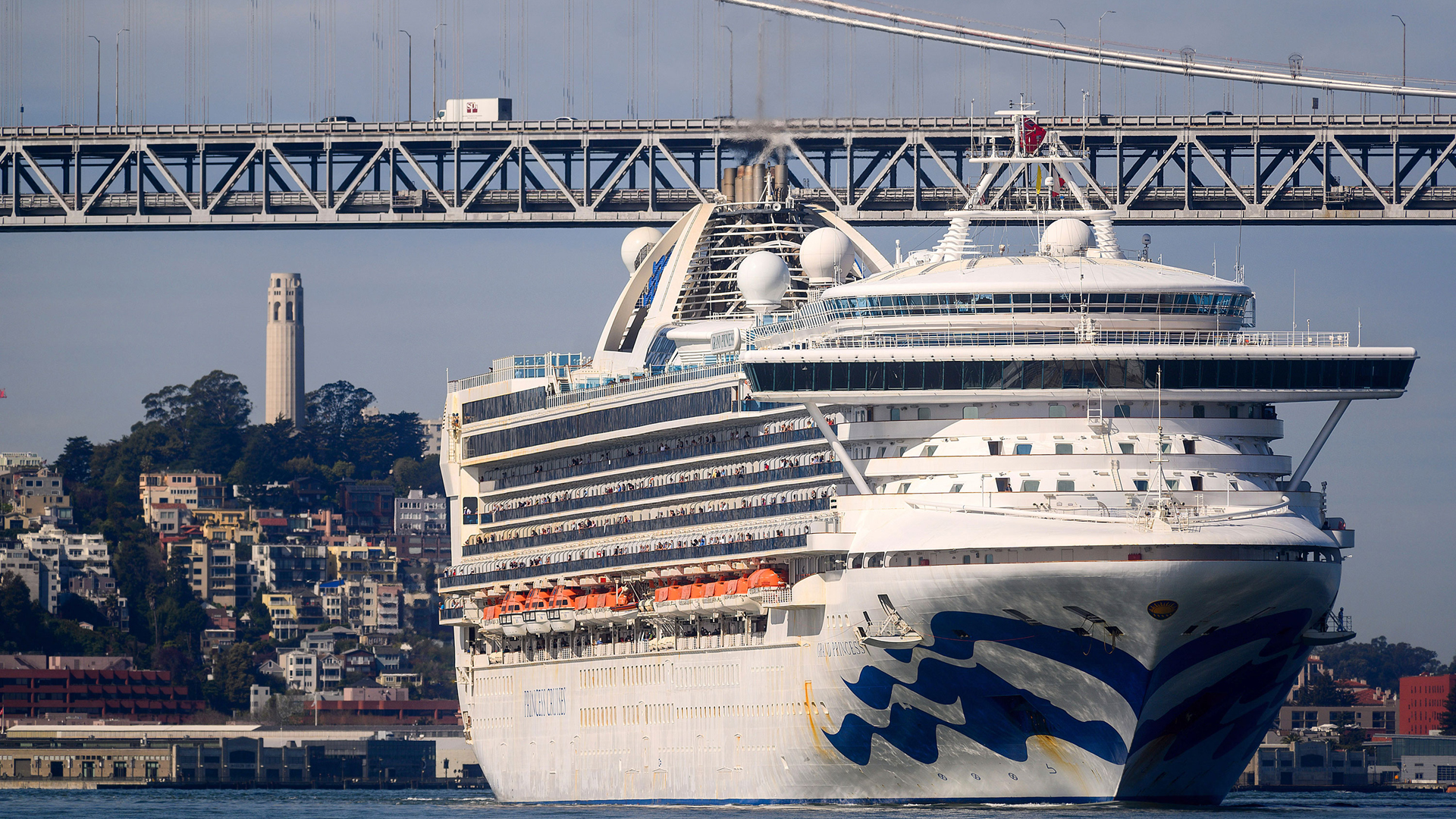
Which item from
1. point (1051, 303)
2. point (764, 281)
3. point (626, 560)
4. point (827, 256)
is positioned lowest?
point (626, 560)

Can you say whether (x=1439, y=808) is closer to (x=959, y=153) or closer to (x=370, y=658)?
(x=959, y=153)

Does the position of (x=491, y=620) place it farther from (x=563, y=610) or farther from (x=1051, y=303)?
(x=1051, y=303)

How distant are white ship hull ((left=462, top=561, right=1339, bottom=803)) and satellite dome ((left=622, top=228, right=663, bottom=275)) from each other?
19597 mm

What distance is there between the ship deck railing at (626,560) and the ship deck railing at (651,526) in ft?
2.15

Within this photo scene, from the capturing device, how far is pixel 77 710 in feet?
472

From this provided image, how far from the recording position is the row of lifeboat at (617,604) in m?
58.6

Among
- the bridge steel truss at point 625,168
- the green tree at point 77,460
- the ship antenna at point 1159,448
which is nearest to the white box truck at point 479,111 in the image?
the bridge steel truss at point 625,168

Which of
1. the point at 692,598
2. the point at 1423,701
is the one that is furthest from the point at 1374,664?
the point at 692,598

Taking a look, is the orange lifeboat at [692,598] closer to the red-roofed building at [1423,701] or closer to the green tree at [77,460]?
the red-roofed building at [1423,701]

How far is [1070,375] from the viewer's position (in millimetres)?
53938

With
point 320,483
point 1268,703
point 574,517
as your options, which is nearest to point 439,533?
point 320,483

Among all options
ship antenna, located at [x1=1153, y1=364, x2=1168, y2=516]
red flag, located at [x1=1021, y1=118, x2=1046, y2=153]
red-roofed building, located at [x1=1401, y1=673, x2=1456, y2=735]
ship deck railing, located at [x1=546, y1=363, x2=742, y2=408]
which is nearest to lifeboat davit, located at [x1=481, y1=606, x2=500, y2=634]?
ship deck railing, located at [x1=546, y1=363, x2=742, y2=408]

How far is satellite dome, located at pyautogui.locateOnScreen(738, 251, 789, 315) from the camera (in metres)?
65.9

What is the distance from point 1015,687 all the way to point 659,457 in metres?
14.3
